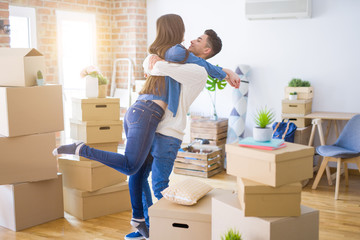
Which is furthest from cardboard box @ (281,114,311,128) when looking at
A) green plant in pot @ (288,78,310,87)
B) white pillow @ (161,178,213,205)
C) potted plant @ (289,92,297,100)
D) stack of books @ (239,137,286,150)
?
stack of books @ (239,137,286,150)

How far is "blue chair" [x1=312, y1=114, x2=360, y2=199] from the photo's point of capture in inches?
151

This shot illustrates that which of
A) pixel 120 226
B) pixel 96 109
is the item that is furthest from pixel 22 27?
pixel 120 226

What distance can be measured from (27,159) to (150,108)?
3.76ft

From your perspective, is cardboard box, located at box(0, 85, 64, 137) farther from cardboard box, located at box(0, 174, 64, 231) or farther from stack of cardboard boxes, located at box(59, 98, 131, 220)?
cardboard box, located at box(0, 174, 64, 231)

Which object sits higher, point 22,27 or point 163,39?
point 22,27

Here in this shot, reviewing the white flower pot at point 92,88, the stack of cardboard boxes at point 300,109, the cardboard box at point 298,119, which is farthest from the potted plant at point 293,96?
the white flower pot at point 92,88

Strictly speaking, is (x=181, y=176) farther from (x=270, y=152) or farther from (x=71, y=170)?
(x=270, y=152)

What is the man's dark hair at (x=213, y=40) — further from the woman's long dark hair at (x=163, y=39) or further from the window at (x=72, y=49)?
the window at (x=72, y=49)

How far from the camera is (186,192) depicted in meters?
2.42

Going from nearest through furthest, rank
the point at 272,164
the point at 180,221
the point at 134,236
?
1. the point at 272,164
2. the point at 180,221
3. the point at 134,236

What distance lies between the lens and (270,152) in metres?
1.98

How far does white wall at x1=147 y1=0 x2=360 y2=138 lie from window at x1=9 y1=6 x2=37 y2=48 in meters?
1.85

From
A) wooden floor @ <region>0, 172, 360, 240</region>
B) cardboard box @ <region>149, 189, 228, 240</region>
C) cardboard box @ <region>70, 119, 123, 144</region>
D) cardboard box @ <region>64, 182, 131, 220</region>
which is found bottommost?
wooden floor @ <region>0, 172, 360, 240</region>

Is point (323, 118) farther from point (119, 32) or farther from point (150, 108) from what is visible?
point (119, 32)
